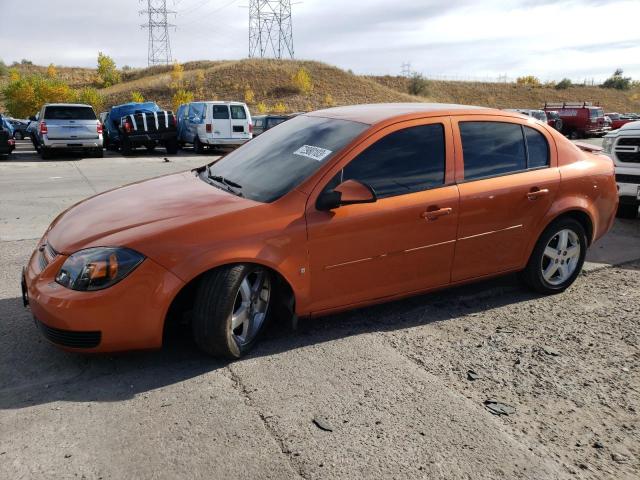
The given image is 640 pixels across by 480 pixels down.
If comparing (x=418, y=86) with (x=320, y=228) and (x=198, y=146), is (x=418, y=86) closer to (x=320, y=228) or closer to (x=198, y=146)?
(x=198, y=146)

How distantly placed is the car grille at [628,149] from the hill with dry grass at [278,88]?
49.5 metres

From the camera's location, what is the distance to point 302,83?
200 feet

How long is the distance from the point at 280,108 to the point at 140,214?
52.9 metres

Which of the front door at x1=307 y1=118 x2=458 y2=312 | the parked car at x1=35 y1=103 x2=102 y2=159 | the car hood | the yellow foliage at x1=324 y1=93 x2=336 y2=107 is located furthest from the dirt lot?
the yellow foliage at x1=324 y1=93 x2=336 y2=107

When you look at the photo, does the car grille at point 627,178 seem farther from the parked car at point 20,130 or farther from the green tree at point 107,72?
the green tree at point 107,72

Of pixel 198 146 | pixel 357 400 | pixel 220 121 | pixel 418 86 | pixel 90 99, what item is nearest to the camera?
pixel 357 400

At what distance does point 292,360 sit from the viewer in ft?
11.3

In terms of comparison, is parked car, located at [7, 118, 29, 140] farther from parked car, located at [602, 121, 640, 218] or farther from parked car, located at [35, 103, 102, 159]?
parked car, located at [602, 121, 640, 218]

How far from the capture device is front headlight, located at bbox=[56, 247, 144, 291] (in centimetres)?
303

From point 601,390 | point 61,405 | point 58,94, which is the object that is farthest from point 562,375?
point 58,94

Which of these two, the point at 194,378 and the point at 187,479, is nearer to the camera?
the point at 187,479

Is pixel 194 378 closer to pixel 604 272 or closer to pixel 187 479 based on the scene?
pixel 187 479

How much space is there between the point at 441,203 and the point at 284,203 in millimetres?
1172

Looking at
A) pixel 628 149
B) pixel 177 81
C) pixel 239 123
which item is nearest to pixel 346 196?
pixel 628 149
